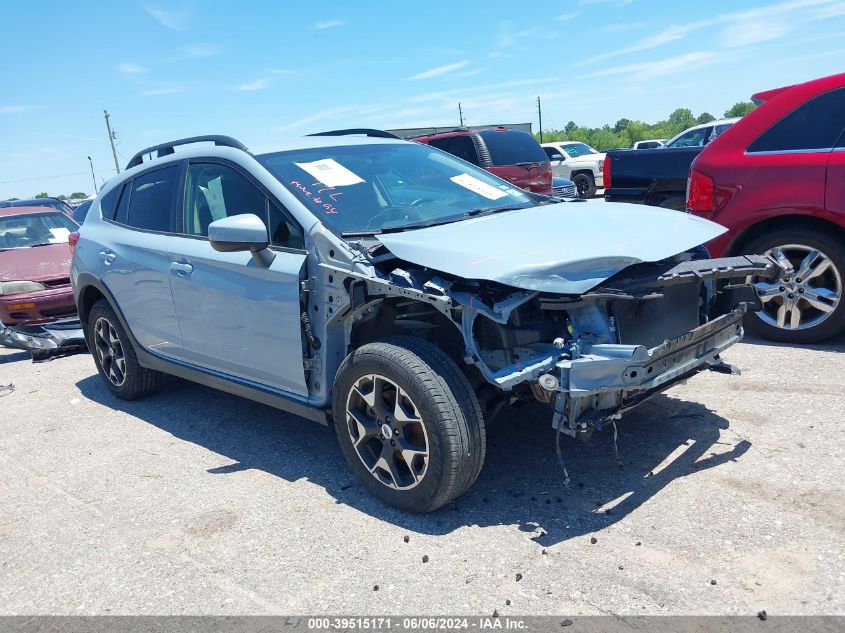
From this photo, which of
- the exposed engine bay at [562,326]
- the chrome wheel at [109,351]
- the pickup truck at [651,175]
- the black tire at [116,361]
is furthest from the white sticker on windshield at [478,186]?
the pickup truck at [651,175]

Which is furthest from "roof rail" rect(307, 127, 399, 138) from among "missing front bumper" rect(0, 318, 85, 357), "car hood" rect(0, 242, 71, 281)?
"car hood" rect(0, 242, 71, 281)

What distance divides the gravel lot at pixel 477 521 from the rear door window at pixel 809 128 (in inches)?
66.5

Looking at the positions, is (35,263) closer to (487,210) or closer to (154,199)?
(154,199)

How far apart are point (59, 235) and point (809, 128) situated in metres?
8.95

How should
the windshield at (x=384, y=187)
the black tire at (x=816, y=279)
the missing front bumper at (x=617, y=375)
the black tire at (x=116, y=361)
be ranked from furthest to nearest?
the black tire at (x=116, y=361), the black tire at (x=816, y=279), the windshield at (x=384, y=187), the missing front bumper at (x=617, y=375)

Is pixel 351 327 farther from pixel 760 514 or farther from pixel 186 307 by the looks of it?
pixel 760 514

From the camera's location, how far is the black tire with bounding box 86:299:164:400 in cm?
556

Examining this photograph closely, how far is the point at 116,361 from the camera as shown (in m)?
5.74

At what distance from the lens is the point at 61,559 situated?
348cm

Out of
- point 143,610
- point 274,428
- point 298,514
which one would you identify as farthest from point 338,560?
point 274,428

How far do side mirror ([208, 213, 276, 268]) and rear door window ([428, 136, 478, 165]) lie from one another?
34.5 ft

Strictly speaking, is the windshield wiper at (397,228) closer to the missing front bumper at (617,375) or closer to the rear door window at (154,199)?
the missing front bumper at (617,375)

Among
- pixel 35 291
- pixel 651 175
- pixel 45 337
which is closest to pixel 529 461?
pixel 45 337

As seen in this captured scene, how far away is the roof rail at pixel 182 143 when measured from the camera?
14.9ft
